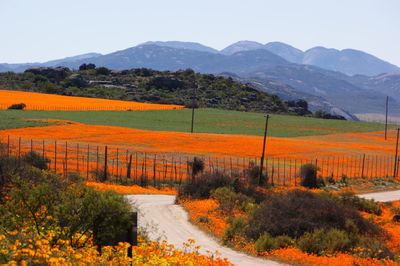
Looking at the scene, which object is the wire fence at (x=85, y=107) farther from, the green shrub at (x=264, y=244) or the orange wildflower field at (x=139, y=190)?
the green shrub at (x=264, y=244)

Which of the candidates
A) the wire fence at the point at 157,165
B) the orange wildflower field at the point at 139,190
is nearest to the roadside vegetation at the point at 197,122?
the wire fence at the point at 157,165

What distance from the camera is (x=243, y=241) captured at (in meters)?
25.7

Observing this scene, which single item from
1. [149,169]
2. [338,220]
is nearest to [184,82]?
[149,169]

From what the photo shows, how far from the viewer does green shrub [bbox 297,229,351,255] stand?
80.4 ft

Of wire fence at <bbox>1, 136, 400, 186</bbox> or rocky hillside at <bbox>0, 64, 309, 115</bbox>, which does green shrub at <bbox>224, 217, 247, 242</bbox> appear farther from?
rocky hillside at <bbox>0, 64, 309, 115</bbox>

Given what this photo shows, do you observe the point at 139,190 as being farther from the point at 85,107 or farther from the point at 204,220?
the point at 85,107

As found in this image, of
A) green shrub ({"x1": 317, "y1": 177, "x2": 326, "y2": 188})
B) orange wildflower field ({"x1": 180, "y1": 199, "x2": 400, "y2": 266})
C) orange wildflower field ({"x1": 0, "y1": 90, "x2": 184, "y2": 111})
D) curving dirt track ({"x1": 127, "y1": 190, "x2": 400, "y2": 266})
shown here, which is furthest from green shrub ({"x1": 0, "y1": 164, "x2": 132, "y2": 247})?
orange wildflower field ({"x1": 0, "y1": 90, "x2": 184, "y2": 111})

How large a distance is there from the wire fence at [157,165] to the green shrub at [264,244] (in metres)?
16.4

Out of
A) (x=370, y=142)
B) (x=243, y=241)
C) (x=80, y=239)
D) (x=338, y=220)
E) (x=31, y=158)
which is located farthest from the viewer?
(x=370, y=142)

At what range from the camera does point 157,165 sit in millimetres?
52562

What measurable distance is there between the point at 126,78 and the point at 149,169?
464 feet

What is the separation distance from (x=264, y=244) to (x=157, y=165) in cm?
2895

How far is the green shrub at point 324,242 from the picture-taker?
24.5 meters

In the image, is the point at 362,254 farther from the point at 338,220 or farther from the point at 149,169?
the point at 149,169
